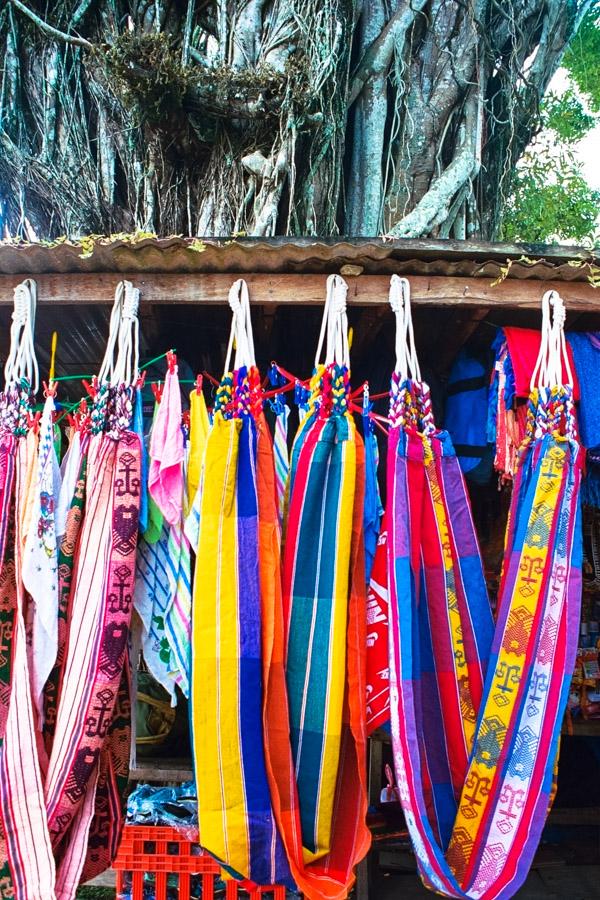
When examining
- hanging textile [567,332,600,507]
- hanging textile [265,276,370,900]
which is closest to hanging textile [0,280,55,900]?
hanging textile [265,276,370,900]

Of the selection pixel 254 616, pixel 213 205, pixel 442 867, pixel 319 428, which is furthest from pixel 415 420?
pixel 213 205

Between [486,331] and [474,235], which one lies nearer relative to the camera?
[486,331]

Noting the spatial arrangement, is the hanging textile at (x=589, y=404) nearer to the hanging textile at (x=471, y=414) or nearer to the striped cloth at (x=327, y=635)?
the hanging textile at (x=471, y=414)

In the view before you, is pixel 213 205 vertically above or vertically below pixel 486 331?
above

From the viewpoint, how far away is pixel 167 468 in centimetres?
241

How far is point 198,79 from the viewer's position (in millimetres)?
5180

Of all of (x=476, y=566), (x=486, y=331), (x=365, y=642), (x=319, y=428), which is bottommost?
(x=365, y=642)

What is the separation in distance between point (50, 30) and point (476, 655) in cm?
607

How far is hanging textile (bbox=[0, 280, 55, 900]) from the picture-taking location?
2.06 meters

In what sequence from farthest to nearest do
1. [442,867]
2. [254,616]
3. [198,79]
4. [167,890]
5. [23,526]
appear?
1. [198,79]
2. [167,890]
3. [23,526]
4. [254,616]
5. [442,867]

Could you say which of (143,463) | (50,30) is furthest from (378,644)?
(50,30)

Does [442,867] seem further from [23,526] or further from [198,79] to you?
[198,79]

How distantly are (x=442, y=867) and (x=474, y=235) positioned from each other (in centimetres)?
506

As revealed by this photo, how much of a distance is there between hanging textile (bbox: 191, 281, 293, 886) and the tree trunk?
131 inches
